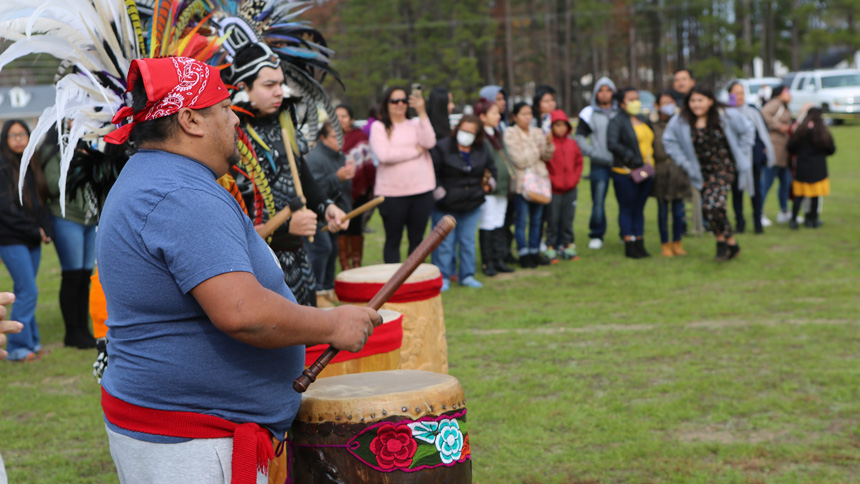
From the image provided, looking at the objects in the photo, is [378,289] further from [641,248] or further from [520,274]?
[641,248]

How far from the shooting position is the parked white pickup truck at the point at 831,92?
26.8 meters

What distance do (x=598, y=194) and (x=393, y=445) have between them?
7.92m

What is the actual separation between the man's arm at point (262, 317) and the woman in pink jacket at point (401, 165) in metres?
5.41

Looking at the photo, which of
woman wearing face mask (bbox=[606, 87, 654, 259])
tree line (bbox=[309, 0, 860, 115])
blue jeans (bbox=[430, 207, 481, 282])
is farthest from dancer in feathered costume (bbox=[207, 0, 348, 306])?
tree line (bbox=[309, 0, 860, 115])

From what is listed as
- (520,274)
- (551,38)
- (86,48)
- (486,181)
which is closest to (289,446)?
(86,48)

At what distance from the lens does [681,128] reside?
8.64 metres

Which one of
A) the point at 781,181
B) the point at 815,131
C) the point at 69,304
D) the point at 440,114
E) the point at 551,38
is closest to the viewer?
the point at 69,304

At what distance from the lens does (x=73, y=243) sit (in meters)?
6.34

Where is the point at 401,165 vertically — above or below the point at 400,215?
above

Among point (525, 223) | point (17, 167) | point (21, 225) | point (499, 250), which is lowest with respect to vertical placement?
point (499, 250)

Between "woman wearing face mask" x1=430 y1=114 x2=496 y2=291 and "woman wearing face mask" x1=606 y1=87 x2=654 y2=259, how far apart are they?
5.89 feet

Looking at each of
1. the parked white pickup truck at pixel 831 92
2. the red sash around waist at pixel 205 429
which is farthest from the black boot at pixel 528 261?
the parked white pickup truck at pixel 831 92

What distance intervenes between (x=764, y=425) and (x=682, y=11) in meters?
46.9

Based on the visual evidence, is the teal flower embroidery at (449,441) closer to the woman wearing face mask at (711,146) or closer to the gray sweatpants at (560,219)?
the woman wearing face mask at (711,146)
